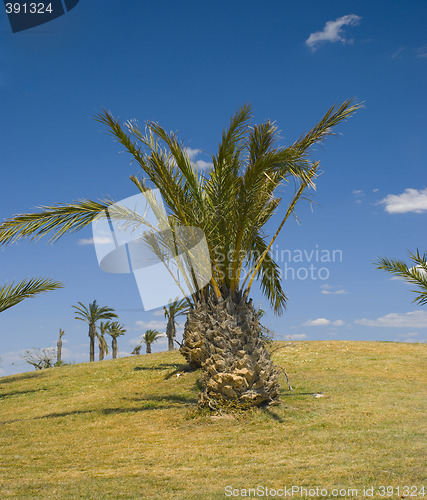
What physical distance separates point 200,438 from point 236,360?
2140 mm

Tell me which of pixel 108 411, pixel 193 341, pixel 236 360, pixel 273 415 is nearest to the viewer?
pixel 273 415

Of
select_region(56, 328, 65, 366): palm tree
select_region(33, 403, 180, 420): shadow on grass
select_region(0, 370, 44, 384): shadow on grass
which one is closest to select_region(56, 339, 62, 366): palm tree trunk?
select_region(56, 328, 65, 366): palm tree

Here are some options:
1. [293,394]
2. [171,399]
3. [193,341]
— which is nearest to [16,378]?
[193,341]

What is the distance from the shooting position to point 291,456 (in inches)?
314

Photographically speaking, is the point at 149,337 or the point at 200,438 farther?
the point at 149,337

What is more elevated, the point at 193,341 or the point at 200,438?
the point at 193,341

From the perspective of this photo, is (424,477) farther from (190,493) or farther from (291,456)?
(190,493)

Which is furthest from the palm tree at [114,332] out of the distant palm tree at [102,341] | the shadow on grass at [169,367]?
the shadow on grass at [169,367]

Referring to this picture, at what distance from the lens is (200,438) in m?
9.70

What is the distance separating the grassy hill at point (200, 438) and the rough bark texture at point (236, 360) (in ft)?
1.61

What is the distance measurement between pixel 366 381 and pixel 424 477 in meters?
9.71

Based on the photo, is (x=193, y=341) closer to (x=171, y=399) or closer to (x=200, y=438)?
(x=171, y=399)

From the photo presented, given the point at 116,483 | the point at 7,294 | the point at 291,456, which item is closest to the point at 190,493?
the point at 116,483

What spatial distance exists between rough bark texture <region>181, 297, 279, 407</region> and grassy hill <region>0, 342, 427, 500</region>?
490 millimetres
